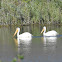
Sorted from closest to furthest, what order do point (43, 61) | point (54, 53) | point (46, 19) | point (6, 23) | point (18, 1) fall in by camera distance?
point (43, 61)
point (54, 53)
point (6, 23)
point (46, 19)
point (18, 1)

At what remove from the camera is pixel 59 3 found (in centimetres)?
10694

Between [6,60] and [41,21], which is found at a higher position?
[41,21]

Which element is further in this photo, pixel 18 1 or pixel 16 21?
pixel 18 1

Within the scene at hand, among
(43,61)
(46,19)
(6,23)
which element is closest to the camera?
(43,61)

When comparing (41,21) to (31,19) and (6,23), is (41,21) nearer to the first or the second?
(31,19)

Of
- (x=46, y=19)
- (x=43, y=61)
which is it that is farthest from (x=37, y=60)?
(x=46, y=19)

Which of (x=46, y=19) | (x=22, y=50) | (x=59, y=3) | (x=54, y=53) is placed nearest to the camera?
(x=54, y=53)

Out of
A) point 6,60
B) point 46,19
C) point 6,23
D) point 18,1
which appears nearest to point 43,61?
point 6,60

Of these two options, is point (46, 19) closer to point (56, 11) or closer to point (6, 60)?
point (56, 11)

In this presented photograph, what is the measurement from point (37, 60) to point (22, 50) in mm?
4971

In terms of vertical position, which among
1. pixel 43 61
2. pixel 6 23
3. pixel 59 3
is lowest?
pixel 43 61

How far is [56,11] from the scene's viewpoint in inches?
3477

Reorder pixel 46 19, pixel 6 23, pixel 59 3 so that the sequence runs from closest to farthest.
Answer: pixel 6 23 < pixel 46 19 < pixel 59 3

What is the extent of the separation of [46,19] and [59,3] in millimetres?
21614
